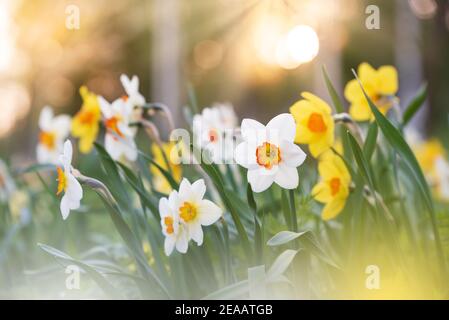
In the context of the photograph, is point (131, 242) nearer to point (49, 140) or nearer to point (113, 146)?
point (113, 146)

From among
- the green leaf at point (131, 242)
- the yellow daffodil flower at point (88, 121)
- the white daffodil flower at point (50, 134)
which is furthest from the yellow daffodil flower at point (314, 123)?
the white daffodil flower at point (50, 134)

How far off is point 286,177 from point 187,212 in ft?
0.43

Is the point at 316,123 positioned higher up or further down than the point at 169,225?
Result: higher up

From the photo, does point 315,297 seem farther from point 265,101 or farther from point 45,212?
point 265,101

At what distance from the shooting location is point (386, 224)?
0.69m

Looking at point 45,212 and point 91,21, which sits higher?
point 91,21

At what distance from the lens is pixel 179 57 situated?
15.9 feet

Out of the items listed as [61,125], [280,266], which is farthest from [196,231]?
[61,125]

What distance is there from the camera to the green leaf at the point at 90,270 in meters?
0.65

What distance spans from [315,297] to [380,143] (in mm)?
341

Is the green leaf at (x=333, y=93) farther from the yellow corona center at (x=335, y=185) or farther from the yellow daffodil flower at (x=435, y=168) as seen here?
the yellow daffodil flower at (x=435, y=168)

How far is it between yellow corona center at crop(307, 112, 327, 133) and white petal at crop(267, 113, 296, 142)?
0.40 feet

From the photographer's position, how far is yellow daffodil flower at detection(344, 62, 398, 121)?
0.82 meters
